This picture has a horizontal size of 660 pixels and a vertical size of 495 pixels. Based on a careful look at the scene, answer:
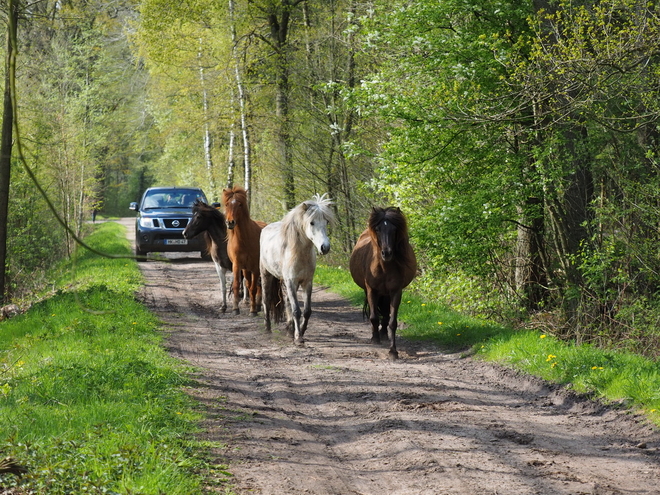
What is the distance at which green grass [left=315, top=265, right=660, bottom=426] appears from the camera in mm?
6805

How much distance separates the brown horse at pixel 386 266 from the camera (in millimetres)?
9766

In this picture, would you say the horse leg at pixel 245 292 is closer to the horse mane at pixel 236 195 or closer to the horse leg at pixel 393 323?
the horse mane at pixel 236 195

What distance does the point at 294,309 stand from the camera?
35.1 ft

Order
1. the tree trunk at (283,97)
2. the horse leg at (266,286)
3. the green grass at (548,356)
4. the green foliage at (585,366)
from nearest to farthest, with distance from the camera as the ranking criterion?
the green foliage at (585,366) < the green grass at (548,356) < the horse leg at (266,286) < the tree trunk at (283,97)

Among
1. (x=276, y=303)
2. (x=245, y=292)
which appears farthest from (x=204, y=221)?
(x=276, y=303)

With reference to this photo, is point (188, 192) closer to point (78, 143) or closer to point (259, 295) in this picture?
point (78, 143)

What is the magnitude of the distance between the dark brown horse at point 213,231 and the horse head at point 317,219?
426 cm

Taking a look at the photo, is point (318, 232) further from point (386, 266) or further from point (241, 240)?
point (241, 240)

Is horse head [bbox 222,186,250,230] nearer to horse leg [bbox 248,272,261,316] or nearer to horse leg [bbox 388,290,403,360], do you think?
horse leg [bbox 248,272,261,316]

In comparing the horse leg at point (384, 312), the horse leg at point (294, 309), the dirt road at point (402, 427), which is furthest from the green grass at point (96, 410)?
the horse leg at point (384, 312)

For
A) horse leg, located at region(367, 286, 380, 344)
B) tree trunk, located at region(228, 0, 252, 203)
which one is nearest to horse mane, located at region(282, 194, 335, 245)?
horse leg, located at region(367, 286, 380, 344)

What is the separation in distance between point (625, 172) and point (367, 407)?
6.03 metres

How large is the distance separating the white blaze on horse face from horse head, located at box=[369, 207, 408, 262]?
2.26ft

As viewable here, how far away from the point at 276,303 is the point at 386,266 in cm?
268
